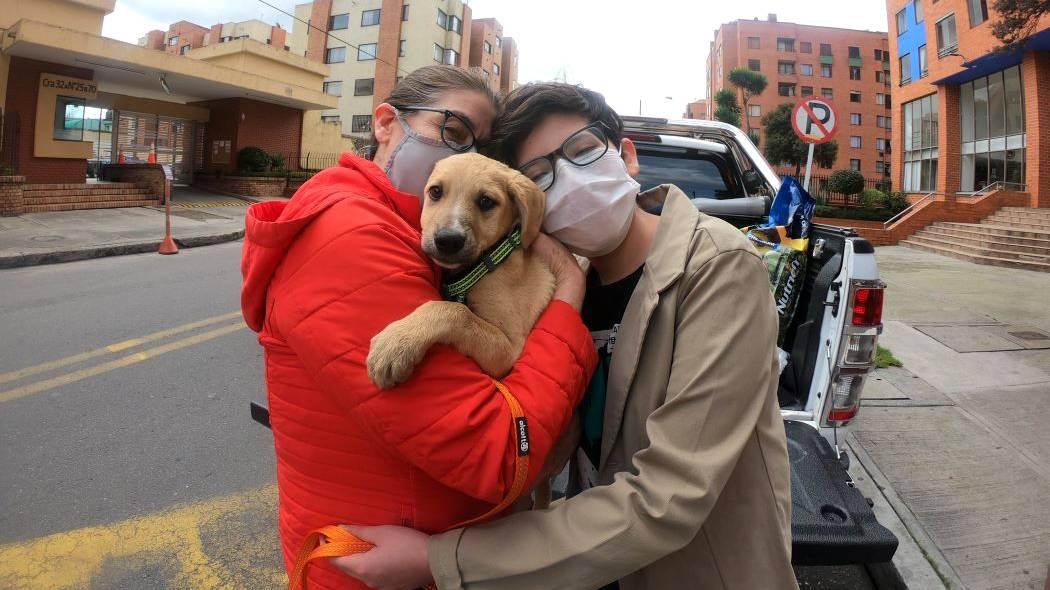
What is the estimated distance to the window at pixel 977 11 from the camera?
76.8ft

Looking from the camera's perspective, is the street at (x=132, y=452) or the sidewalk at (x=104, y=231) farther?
the sidewalk at (x=104, y=231)

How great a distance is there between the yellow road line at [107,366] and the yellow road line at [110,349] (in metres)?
0.24

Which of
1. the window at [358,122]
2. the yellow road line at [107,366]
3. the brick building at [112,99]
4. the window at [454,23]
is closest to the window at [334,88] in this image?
the window at [358,122]

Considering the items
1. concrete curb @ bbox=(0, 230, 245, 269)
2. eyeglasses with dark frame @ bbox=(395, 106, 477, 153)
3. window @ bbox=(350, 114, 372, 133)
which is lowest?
concrete curb @ bbox=(0, 230, 245, 269)

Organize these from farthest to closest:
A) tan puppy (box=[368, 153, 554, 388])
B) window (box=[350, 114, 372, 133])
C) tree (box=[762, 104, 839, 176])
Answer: window (box=[350, 114, 372, 133]), tree (box=[762, 104, 839, 176]), tan puppy (box=[368, 153, 554, 388])

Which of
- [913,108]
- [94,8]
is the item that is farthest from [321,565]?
[913,108]

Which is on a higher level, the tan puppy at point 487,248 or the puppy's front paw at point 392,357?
the tan puppy at point 487,248

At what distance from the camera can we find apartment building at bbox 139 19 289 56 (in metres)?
46.3

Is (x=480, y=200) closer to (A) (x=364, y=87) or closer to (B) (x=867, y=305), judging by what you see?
(B) (x=867, y=305)

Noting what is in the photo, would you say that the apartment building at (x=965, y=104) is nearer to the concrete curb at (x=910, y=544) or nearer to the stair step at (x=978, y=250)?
the stair step at (x=978, y=250)

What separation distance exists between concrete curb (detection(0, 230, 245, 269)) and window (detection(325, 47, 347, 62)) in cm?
3546

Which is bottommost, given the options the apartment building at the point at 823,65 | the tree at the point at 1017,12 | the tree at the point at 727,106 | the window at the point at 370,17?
the tree at the point at 1017,12

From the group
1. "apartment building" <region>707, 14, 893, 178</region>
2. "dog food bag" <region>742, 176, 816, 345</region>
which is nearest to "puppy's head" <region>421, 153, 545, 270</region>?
"dog food bag" <region>742, 176, 816, 345</region>

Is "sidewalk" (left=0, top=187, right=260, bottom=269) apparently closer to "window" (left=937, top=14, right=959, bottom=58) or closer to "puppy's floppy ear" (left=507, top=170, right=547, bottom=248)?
"puppy's floppy ear" (left=507, top=170, right=547, bottom=248)
